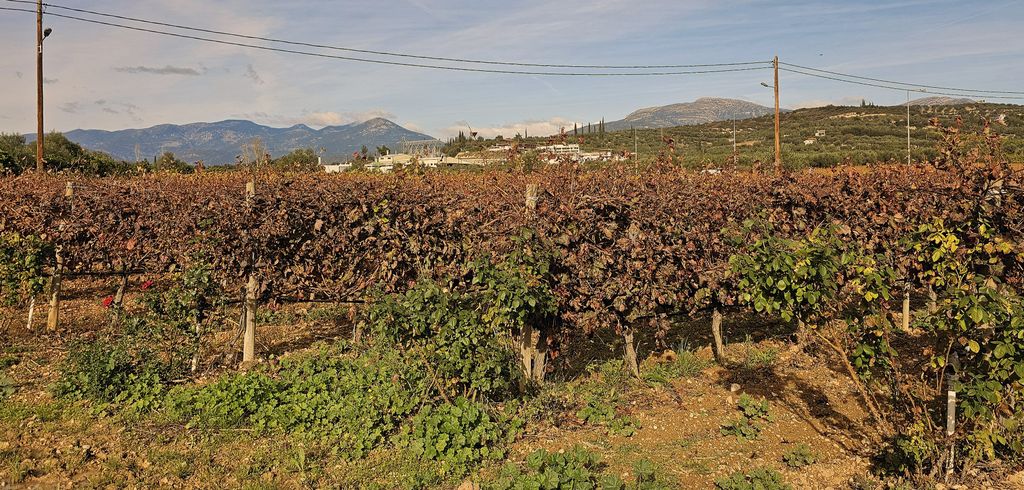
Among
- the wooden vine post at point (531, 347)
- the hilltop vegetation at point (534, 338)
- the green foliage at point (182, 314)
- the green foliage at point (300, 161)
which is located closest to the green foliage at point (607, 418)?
the hilltop vegetation at point (534, 338)

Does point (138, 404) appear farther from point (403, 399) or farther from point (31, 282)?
point (31, 282)

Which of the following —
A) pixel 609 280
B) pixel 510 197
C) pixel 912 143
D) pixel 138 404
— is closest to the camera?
pixel 138 404

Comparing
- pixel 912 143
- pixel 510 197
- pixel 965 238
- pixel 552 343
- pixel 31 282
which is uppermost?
pixel 912 143

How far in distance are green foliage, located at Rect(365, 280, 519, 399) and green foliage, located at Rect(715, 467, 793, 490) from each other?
185 cm

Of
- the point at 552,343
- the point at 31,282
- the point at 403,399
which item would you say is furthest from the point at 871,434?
the point at 31,282

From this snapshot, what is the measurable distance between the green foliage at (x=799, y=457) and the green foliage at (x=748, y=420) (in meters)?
0.35

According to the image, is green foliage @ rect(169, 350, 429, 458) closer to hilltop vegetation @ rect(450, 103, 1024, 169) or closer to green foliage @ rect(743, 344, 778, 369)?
green foliage @ rect(743, 344, 778, 369)

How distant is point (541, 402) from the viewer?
534 centimetres

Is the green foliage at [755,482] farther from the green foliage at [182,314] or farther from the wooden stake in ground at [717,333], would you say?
the green foliage at [182,314]

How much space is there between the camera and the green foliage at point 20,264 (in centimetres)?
764

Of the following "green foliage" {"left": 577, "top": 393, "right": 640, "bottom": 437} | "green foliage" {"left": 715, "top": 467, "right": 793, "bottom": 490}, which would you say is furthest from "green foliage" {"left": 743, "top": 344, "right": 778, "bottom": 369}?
"green foliage" {"left": 715, "top": 467, "right": 793, "bottom": 490}

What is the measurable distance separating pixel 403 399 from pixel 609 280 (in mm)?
2145

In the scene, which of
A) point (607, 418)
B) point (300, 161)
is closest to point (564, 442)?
point (607, 418)

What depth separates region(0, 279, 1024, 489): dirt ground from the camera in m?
4.22
